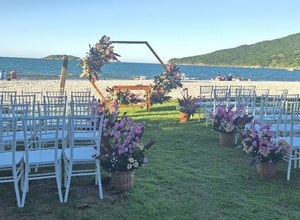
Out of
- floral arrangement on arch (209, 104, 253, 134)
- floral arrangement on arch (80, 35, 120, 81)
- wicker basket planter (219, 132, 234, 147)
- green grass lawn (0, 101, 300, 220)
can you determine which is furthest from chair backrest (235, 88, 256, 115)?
floral arrangement on arch (80, 35, 120, 81)

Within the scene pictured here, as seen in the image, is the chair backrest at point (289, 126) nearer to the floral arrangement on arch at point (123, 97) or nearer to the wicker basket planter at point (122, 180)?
the wicker basket planter at point (122, 180)

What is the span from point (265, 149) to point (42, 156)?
309 centimetres

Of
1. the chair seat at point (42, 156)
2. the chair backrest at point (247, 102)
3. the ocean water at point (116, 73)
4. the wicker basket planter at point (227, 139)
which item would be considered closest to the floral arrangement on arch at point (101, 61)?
the chair backrest at point (247, 102)

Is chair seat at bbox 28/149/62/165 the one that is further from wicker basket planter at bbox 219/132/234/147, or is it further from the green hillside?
the green hillside

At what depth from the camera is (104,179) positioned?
196 inches

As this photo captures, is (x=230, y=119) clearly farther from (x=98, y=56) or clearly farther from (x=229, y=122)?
(x=98, y=56)

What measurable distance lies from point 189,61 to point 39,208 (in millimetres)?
173224

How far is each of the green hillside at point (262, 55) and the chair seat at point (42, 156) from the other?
447 feet

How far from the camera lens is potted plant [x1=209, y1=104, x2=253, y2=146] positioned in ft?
25.0

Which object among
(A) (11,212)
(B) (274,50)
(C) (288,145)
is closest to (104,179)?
(A) (11,212)

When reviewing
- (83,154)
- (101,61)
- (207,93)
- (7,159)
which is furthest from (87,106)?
(207,93)

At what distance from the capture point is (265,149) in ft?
17.6

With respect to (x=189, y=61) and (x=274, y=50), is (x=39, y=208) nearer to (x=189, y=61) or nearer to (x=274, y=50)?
(x=274, y=50)

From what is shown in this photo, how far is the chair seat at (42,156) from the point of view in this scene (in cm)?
421
